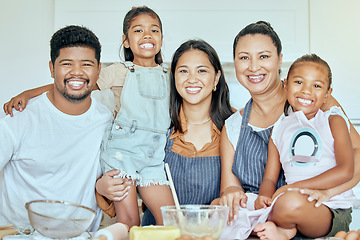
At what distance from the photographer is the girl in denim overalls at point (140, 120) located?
1.75 meters

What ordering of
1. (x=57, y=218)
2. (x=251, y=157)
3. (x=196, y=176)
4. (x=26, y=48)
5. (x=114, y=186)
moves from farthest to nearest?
(x=26, y=48) → (x=196, y=176) → (x=251, y=157) → (x=114, y=186) → (x=57, y=218)

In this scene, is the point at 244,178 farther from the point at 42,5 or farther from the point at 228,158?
the point at 42,5

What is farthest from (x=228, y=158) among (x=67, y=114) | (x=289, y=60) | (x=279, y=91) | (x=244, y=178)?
(x=289, y=60)

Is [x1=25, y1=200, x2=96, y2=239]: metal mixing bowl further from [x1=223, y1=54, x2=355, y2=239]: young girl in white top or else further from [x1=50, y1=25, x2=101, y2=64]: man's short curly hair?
[x1=50, y1=25, x2=101, y2=64]: man's short curly hair

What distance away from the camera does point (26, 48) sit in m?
3.06

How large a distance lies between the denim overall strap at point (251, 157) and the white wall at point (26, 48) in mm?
1740

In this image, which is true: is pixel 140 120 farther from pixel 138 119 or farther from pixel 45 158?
pixel 45 158

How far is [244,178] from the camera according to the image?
1.77 metres

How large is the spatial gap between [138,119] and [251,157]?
49 centimetres

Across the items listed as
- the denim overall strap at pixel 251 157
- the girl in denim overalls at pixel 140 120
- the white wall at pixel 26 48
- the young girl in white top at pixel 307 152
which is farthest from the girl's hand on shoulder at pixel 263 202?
the white wall at pixel 26 48

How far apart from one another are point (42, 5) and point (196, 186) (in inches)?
73.4

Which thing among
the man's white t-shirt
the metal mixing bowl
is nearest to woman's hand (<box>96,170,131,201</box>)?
the man's white t-shirt

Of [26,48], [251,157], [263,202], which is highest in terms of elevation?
[26,48]

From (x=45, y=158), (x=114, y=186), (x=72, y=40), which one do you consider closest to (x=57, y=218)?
(x=114, y=186)
